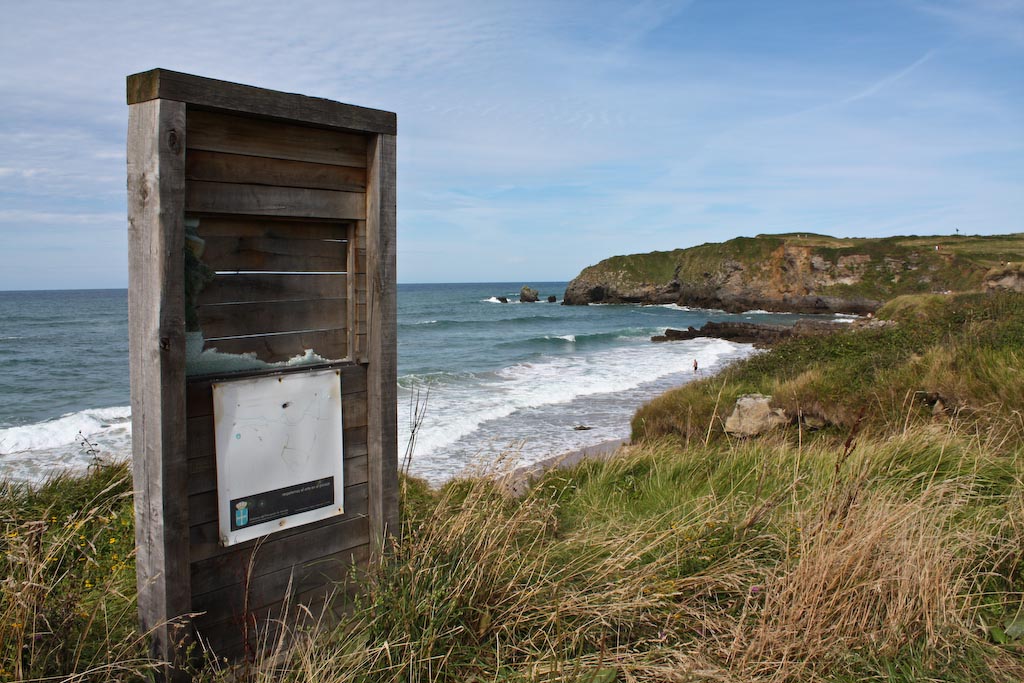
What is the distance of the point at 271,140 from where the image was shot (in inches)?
109

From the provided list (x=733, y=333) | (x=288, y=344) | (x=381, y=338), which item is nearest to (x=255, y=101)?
(x=288, y=344)

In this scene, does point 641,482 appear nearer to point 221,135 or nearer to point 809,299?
point 221,135

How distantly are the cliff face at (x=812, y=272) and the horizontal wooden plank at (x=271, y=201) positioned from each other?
5685cm

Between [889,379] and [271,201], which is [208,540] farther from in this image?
[889,379]

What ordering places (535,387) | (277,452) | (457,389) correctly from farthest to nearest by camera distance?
(535,387) < (457,389) < (277,452)

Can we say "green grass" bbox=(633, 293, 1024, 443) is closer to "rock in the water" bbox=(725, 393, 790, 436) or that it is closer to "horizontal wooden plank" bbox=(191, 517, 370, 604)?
"rock in the water" bbox=(725, 393, 790, 436)

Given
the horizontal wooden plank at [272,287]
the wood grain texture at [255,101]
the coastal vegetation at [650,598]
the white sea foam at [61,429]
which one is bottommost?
the white sea foam at [61,429]

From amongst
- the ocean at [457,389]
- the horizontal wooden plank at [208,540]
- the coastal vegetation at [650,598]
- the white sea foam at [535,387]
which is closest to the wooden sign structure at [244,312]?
the horizontal wooden plank at [208,540]

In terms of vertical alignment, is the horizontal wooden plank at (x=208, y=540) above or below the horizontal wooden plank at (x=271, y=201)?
below

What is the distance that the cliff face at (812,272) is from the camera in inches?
2260

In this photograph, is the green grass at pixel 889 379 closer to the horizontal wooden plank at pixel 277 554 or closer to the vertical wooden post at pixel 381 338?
the vertical wooden post at pixel 381 338

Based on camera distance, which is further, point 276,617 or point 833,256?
point 833,256

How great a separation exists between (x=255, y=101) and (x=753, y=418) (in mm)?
8789

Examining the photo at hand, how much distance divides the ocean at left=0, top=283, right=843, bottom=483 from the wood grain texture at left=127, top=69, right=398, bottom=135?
187cm
